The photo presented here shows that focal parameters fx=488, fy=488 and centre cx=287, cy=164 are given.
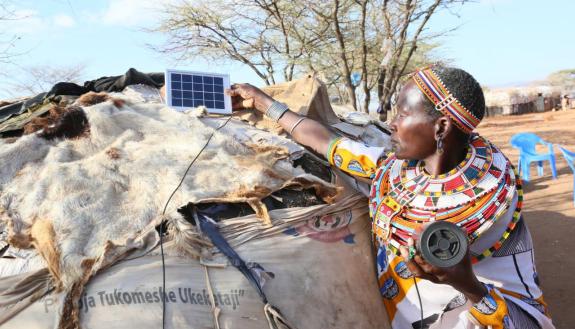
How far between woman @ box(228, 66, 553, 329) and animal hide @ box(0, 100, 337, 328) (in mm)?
305

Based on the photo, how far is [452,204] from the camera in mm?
1541

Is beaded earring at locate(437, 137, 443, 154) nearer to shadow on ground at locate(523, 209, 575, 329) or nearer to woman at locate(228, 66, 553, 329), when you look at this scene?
woman at locate(228, 66, 553, 329)

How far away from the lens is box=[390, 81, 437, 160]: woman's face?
61.4 inches

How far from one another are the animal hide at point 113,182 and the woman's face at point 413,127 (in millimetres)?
321

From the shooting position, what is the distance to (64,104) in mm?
2271

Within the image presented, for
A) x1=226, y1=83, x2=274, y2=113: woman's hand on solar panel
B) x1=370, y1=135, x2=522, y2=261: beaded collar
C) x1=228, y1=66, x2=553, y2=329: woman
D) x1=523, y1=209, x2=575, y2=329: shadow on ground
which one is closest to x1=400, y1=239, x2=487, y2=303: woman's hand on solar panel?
x1=228, y1=66, x2=553, y2=329: woman

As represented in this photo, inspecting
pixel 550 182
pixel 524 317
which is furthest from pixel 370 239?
pixel 550 182

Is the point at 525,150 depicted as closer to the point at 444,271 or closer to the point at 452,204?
the point at 452,204

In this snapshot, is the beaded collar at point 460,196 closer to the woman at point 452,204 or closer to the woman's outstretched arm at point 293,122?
the woman at point 452,204

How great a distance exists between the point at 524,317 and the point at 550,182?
839cm

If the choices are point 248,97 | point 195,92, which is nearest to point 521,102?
point 248,97

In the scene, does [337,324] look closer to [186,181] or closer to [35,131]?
[186,181]

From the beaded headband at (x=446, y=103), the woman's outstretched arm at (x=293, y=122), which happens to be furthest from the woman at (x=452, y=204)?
the woman's outstretched arm at (x=293, y=122)

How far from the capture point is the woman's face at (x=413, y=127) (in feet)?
5.12
